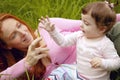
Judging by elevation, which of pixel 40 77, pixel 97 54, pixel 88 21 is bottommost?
pixel 40 77

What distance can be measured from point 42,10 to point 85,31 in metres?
1.30

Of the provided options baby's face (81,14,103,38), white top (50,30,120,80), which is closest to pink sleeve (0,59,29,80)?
white top (50,30,120,80)

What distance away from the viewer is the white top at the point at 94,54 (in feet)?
10.3

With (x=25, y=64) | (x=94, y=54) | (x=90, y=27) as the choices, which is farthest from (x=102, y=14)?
(x=25, y=64)

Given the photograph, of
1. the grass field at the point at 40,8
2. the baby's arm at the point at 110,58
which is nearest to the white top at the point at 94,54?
the baby's arm at the point at 110,58

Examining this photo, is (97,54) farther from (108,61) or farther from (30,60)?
(30,60)

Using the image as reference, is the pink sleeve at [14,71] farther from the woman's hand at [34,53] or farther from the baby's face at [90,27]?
the baby's face at [90,27]

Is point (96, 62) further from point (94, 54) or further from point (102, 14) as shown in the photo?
point (102, 14)

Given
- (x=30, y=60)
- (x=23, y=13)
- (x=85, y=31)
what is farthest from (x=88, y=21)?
(x=23, y=13)

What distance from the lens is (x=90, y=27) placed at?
3.15 meters

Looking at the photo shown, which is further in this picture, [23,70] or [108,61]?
[23,70]

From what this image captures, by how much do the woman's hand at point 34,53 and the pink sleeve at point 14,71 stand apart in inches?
3.0

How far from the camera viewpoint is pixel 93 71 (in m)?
3.22

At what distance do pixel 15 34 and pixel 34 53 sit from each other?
0.26 meters
